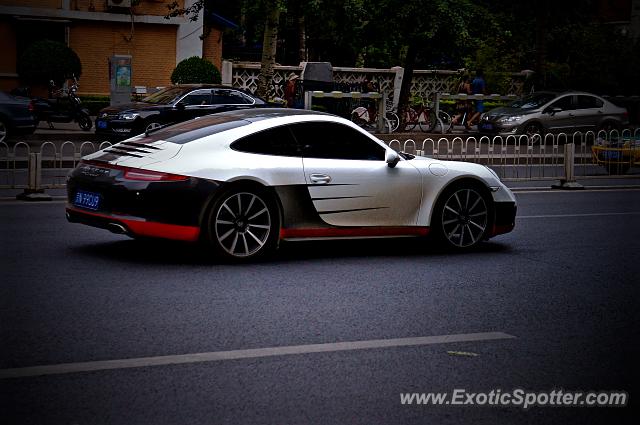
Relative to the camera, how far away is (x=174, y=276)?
8.93m

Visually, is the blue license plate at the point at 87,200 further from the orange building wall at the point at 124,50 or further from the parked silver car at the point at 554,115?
the orange building wall at the point at 124,50

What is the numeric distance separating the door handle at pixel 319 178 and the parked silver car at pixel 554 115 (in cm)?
2026

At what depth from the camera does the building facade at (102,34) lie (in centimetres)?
3734

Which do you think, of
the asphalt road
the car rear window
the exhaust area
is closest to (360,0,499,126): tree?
the asphalt road

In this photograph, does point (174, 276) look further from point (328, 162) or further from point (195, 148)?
point (328, 162)

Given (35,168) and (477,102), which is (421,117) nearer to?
(477,102)

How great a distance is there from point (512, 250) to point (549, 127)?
19783mm

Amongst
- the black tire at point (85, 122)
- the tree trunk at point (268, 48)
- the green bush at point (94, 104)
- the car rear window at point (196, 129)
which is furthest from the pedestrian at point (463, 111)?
the car rear window at point (196, 129)

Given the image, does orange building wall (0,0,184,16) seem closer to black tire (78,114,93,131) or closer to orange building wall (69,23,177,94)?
orange building wall (69,23,177,94)

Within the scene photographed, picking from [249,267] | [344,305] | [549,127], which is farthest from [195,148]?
[549,127]

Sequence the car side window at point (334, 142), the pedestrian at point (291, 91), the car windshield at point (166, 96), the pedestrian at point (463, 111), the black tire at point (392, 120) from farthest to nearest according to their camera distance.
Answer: the pedestrian at point (463, 111)
the pedestrian at point (291, 91)
the black tire at point (392, 120)
the car windshield at point (166, 96)
the car side window at point (334, 142)

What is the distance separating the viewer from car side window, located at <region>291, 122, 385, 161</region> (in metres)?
10.2

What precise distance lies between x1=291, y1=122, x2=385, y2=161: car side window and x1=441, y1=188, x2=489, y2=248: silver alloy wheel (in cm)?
90

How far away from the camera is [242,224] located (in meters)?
9.59
